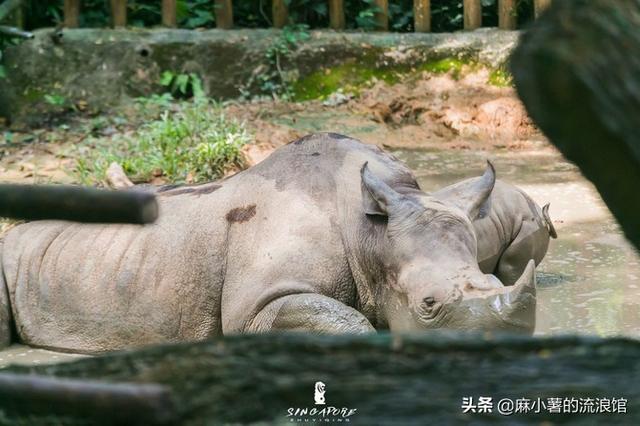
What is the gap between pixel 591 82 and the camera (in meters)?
1.86

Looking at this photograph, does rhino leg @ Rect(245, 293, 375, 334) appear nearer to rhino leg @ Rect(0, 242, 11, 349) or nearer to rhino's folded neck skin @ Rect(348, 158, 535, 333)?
rhino's folded neck skin @ Rect(348, 158, 535, 333)

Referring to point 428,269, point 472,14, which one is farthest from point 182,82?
point 428,269

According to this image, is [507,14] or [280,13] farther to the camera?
[280,13]

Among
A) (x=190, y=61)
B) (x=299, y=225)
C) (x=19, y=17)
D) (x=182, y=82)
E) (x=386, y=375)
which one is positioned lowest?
(x=299, y=225)

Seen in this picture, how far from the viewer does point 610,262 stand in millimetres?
6574

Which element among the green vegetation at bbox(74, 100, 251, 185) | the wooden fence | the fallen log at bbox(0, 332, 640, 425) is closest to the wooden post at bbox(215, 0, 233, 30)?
the wooden fence

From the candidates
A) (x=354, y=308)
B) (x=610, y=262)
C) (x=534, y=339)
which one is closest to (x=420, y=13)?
(x=610, y=262)

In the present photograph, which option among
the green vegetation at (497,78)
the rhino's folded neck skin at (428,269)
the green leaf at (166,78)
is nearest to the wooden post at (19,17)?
the green leaf at (166,78)

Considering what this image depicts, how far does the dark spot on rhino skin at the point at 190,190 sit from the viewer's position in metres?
5.92

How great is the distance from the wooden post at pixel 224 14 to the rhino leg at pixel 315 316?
20.8ft

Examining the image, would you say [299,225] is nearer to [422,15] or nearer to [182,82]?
[182,82]

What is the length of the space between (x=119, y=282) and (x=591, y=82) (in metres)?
4.27

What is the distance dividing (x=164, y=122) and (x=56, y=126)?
1.55 m

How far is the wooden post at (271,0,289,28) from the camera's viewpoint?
11164mm
